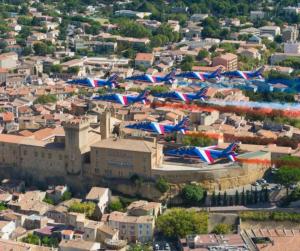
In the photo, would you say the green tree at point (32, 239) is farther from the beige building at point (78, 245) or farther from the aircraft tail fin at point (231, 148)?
the aircraft tail fin at point (231, 148)

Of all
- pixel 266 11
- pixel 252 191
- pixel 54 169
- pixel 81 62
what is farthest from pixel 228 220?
pixel 266 11

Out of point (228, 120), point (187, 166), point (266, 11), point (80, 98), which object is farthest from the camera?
point (266, 11)

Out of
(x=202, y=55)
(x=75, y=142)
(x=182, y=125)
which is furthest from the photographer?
(x=202, y=55)

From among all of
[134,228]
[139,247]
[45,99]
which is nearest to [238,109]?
[45,99]

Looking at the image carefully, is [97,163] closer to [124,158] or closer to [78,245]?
[124,158]

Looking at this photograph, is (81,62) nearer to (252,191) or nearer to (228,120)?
(228,120)

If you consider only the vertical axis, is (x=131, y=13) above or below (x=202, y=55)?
below

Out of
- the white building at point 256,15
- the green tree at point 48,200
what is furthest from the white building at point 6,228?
the white building at point 256,15

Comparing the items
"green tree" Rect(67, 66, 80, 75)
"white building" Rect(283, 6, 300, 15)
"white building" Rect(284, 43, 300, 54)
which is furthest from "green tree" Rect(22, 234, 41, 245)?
"white building" Rect(283, 6, 300, 15)
